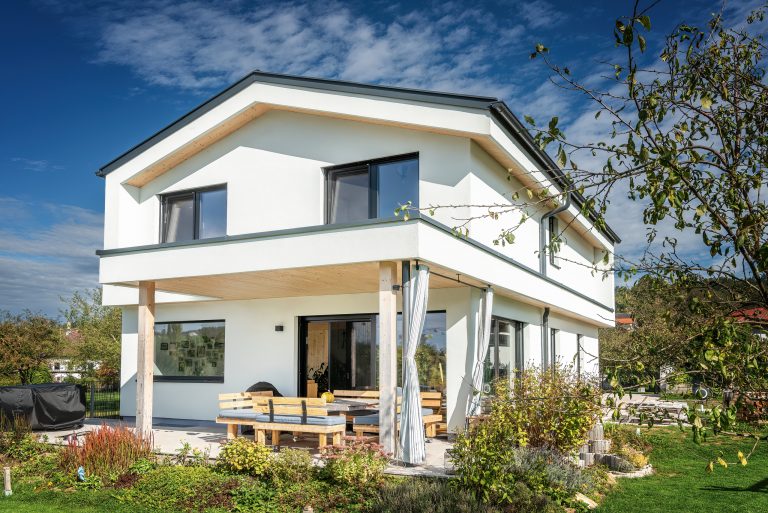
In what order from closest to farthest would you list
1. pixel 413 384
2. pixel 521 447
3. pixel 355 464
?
pixel 355 464, pixel 521 447, pixel 413 384

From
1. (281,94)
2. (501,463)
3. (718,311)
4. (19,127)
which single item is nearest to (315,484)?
(501,463)

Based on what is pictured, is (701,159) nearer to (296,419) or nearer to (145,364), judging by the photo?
(296,419)

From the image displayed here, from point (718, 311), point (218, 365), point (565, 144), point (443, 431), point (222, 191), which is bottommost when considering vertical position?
point (443, 431)

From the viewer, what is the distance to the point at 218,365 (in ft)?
56.5

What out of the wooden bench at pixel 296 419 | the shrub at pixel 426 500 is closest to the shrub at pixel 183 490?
the wooden bench at pixel 296 419

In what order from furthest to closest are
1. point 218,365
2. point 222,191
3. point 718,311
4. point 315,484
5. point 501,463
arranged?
1. point 218,365
2. point 222,191
3. point 315,484
4. point 501,463
5. point 718,311

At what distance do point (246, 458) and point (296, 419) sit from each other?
72.4 inches

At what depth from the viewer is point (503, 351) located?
1541 cm

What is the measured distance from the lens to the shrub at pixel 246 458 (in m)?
9.73

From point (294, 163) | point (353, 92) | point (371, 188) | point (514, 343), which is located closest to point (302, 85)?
point (353, 92)

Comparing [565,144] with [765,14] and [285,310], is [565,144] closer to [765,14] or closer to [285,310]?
[765,14]

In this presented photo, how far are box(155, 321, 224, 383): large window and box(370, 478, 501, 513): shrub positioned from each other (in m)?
9.54

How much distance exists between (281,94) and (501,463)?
890cm

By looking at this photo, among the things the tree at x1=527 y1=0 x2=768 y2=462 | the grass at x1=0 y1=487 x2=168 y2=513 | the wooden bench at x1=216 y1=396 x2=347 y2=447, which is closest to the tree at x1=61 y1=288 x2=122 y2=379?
the wooden bench at x1=216 y1=396 x2=347 y2=447
